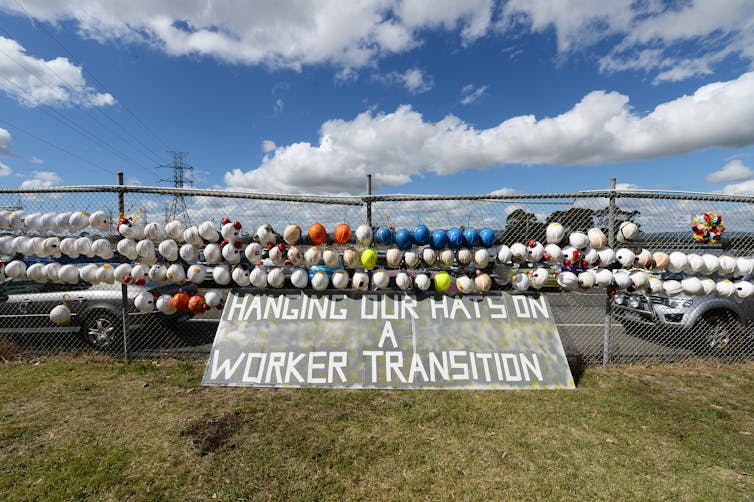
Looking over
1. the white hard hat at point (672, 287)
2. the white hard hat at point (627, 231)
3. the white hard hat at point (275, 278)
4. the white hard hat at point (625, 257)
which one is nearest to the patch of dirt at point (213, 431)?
the white hard hat at point (275, 278)

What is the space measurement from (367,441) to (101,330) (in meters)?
5.16

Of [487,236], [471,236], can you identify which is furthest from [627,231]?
[471,236]

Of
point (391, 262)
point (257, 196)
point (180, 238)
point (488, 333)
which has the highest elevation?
point (257, 196)

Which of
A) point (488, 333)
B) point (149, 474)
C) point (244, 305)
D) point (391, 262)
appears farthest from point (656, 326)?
point (149, 474)

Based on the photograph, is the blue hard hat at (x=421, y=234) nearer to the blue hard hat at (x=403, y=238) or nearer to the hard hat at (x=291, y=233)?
the blue hard hat at (x=403, y=238)

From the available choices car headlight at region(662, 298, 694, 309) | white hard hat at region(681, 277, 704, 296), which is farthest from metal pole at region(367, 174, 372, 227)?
car headlight at region(662, 298, 694, 309)

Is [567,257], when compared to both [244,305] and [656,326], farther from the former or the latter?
[244,305]

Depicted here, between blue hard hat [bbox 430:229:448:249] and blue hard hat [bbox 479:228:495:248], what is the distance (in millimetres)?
507

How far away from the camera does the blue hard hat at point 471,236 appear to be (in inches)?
195

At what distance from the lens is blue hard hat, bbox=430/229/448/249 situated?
4.93 metres

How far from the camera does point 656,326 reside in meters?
6.55

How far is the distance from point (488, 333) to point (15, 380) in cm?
638

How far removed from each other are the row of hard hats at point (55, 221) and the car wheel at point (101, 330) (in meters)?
1.54

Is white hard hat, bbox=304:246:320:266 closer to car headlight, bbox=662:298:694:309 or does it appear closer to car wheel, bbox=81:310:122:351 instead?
car wheel, bbox=81:310:122:351
